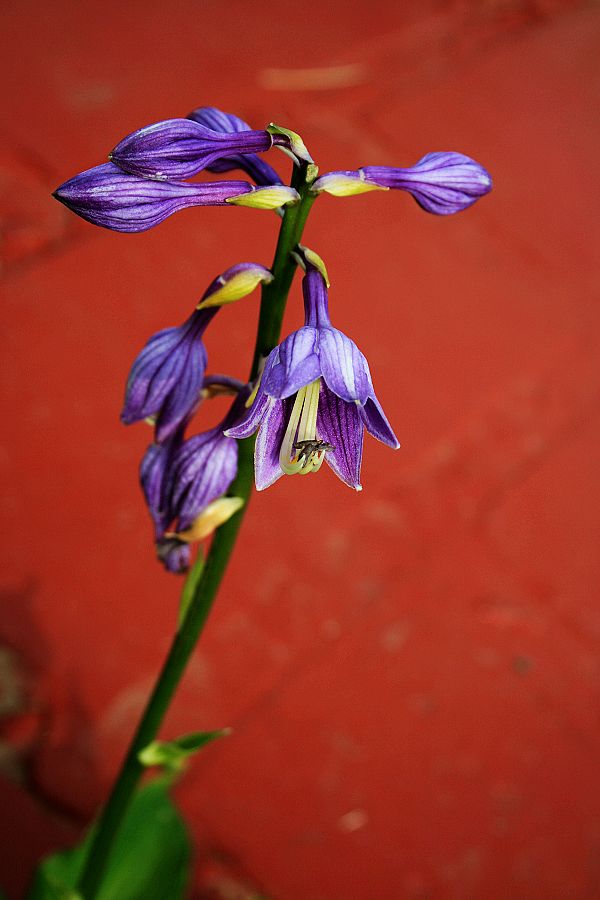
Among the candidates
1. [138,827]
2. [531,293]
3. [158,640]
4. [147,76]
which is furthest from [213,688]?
[147,76]

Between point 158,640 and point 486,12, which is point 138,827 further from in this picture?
point 486,12

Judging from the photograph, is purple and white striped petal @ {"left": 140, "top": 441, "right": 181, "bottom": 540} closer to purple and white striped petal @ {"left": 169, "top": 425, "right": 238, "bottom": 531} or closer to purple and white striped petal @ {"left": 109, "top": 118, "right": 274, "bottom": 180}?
purple and white striped petal @ {"left": 169, "top": 425, "right": 238, "bottom": 531}

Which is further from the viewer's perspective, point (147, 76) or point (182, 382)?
point (147, 76)

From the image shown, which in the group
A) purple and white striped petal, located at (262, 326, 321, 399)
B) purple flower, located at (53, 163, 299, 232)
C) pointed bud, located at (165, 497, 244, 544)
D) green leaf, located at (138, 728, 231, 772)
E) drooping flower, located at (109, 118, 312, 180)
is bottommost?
green leaf, located at (138, 728, 231, 772)

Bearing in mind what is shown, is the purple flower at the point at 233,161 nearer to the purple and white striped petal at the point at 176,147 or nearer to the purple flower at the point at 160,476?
the purple and white striped petal at the point at 176,147

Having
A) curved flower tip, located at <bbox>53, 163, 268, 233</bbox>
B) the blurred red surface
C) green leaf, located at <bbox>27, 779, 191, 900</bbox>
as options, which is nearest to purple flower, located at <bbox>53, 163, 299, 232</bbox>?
curved flower tip, located at <bbox>53, 163, 268, 233</bbox>

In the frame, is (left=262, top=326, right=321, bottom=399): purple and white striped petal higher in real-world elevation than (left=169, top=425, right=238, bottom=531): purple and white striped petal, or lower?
higher

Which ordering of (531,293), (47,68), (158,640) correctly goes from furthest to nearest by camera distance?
(47,68) → (531,293) → (158,640)

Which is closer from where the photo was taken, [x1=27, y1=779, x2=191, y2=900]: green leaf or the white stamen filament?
the white stamen filament
